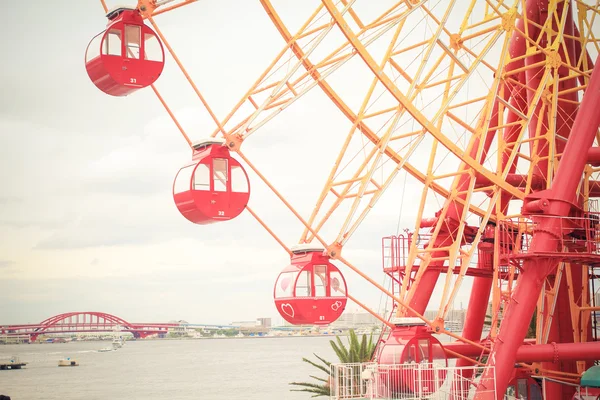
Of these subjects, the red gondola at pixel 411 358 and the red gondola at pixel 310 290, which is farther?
the red gondola at pixel 411 358

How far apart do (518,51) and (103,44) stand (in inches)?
753

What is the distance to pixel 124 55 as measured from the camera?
22016 mm

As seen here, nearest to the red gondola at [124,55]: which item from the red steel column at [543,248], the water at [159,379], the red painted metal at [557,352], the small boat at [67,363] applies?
the red steel column at [543,248]

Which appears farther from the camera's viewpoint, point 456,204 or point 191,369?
point 191,369

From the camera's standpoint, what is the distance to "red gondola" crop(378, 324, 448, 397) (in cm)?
2659

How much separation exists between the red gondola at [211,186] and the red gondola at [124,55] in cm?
237

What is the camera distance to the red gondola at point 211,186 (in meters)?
21.4

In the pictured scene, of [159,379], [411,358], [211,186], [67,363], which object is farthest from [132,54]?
[67,363]

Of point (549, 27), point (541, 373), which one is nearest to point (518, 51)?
point (549, 27)

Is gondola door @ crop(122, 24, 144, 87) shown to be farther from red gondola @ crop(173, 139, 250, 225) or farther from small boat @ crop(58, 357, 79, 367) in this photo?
small boat @ crop(58, 357, 79, 367)

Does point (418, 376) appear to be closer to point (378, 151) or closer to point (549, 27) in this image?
point (378, 151)

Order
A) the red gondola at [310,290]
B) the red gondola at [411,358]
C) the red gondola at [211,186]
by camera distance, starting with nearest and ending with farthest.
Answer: the red gondola at [211,186] < the red gondola at [310,290] < the red gondola at [411,358]

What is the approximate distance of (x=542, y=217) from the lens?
27953 mm

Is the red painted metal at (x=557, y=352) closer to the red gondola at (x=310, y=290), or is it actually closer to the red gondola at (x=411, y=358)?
the red gondola at (x=411, y=358)
